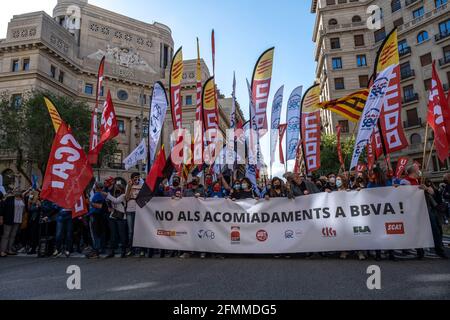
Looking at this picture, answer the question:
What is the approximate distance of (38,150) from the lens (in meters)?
26.8

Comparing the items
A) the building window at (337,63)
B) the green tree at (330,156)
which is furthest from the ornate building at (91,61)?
→ the green tree at (330,156)

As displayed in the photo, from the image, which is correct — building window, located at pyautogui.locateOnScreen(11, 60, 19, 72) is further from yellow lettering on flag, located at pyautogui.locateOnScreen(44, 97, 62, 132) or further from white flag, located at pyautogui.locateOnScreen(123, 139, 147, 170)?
yellow lettering on flag, located at pyautogui.locateOnScreen(44, 97, 62, 132)

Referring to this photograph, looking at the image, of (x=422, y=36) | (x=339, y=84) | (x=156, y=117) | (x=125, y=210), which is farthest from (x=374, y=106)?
(x=422, y=36)

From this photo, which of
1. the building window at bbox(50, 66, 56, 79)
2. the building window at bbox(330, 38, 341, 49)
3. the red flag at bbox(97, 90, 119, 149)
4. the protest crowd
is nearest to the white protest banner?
the protest crowd

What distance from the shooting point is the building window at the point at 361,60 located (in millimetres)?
41281

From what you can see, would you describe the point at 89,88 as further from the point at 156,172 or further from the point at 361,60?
the point at 156,172

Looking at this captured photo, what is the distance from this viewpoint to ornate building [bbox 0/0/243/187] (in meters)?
35.2

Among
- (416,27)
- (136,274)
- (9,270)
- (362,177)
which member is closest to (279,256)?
(362,177)

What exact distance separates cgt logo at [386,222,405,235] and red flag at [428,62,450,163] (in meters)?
1.88

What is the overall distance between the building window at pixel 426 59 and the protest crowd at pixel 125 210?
33888 mm

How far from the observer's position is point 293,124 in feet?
39.7

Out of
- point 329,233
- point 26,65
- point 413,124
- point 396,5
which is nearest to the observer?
point 329,233

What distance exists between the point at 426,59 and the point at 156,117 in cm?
3889

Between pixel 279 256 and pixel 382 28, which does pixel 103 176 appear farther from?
pixel 382 28
